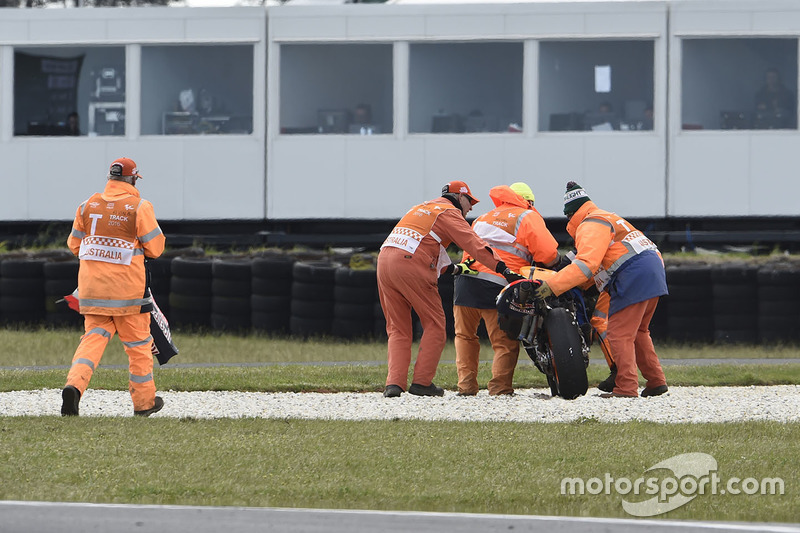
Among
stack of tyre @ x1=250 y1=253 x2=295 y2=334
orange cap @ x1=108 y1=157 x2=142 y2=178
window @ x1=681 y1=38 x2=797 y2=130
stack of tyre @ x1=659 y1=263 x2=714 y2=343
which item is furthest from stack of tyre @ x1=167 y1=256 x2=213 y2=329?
window @ x1=681 y1=38 x2=797 y2=130

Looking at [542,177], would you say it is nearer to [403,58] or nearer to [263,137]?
[403,58]

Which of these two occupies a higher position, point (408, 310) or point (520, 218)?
point (520, 218)

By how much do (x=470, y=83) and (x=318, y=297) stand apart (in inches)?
208

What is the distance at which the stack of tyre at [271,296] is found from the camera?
15117 mm

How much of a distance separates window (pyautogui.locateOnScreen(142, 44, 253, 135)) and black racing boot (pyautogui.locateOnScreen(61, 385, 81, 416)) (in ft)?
34.3

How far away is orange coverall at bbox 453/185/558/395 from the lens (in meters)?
10.5

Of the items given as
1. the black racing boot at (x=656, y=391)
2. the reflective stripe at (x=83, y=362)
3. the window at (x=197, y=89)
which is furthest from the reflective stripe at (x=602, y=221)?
the window at (x=197, y=89)

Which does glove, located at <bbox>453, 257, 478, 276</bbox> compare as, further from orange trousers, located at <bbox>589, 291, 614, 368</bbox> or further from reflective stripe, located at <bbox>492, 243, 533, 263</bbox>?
orange trousers, located at <bbox>589, 291, 614, 368</bbox>

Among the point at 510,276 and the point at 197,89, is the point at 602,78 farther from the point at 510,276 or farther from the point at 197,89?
the point at 510,276

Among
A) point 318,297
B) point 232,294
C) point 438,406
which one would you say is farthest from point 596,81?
point 438,406

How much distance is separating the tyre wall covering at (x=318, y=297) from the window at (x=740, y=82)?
10.3 ft

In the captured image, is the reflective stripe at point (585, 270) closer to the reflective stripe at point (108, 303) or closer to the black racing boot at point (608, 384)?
the black racing boot at point (608, 384)

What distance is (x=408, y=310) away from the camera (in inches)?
408

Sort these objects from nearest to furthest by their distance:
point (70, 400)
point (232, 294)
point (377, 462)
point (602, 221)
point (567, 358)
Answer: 1. point (377, 462)
2. point (70, 400)
3. point (567, 358)
4. point (602, 221)
5. point (232, 294)
